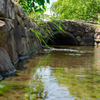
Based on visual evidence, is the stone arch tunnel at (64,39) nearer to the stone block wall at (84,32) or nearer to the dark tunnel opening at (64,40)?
the dark tunnel opening at (64,40)

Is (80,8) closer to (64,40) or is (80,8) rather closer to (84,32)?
(64,40)

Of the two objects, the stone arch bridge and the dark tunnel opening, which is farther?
the dark tunnel opening

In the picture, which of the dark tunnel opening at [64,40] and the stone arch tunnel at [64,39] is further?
the dark tunnel opening at [64,40]

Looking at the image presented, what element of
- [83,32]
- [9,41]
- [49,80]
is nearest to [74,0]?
[83,32]

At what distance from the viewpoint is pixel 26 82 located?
7.00 feet

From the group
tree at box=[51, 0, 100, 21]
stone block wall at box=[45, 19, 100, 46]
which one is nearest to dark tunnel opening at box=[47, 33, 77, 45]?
stone block wall at box=[45, 19, 100, 46]

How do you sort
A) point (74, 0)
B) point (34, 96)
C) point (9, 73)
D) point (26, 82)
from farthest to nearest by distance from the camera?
1. point (74, 0)
2. point (9, 73)
3. point (26, 82)
4. point (34, 96)

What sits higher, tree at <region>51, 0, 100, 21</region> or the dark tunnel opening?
tree at <region>51, 0, 100, 21</region>

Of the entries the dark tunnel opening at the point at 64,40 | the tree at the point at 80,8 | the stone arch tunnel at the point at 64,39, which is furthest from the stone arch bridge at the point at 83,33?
the tree at the point at 80,8

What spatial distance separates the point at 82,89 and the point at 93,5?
52.1 ft

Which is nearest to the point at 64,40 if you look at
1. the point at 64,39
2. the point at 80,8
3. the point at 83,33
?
the point at 64,39

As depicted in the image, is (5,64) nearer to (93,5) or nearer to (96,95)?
(96,95)

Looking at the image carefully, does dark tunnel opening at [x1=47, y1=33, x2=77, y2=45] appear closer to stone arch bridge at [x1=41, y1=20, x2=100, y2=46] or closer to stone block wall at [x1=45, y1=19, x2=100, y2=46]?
stone arch bridge at [x1=41, y1=20, x2=100, y2=46]

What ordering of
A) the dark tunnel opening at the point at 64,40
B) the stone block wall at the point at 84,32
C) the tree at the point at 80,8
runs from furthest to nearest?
the tree at the point at 80,8 < the dark tunnel opening at the point at 64,40 < the stone block wall at the point at 84,32
